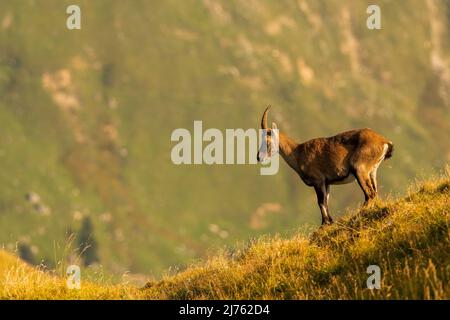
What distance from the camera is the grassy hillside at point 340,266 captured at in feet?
33.0

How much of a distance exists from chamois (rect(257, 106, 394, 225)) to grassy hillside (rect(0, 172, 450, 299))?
235cm

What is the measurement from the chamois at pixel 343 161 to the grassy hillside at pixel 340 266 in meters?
2.35

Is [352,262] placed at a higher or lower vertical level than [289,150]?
lower

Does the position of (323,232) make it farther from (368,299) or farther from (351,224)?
(368,299)

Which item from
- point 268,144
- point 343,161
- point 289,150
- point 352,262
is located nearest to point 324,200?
point 343,161

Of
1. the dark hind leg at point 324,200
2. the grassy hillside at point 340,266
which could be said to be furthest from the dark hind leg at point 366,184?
the grassy hillside at point 340,266

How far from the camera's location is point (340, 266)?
37.8 feet

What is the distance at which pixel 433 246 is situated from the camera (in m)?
10.7

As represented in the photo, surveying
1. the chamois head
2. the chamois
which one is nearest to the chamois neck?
the chamois head

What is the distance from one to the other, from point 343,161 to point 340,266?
23.4 feet

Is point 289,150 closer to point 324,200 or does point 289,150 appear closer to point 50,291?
point 324,200

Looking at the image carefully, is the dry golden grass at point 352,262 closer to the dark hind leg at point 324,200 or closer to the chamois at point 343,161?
the dark hind leg at point 324,200
